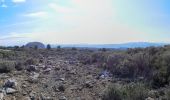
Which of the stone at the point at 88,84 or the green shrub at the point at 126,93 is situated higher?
the green shrub at the point at 126,93

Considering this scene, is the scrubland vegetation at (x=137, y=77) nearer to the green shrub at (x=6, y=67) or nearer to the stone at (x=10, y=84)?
the green shrub at (x=6, y=67)

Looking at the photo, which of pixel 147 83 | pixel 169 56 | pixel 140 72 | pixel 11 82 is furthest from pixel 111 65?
pixel 11 82

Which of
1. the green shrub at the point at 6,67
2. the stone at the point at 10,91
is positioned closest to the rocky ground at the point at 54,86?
the stone at the point at 10,91

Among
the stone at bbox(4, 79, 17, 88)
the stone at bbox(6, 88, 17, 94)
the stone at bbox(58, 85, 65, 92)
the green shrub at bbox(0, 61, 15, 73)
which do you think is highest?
the green shrub at bbox(0, 61, 15, 73)

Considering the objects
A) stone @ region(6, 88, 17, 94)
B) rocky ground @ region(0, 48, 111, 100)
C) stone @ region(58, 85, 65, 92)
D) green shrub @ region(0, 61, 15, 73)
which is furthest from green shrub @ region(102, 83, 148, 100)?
green shrub @ region(0, 61, 15, 73)

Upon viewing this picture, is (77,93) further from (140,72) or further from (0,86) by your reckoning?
(140,72)

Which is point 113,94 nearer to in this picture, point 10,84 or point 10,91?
point 10,91

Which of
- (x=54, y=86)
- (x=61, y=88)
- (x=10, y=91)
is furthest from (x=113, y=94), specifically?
(x=10, y=91)

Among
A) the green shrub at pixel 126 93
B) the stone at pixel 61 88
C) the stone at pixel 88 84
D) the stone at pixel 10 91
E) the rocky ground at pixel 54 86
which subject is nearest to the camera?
the green shrub at pixel 126 93

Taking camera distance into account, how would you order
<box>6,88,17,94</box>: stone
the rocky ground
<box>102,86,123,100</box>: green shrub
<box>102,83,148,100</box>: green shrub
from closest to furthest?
1. <box>102,83,148,100</box>: green shrub
2. <box>102,86,123,100</box>: green shrub
3. <box>6,88,17,94</box>: stone
4. the rocky ground

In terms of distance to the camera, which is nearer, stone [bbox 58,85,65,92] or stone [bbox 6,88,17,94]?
stone [bbox 6,88,17,94]

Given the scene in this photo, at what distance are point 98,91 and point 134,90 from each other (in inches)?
100

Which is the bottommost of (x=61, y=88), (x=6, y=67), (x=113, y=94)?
(x=61, y=88)

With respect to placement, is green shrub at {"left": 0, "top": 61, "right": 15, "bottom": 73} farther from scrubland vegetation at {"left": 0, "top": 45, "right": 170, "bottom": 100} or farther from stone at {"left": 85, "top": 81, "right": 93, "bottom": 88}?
stone at {"left": 85, "top": 81, "right": 93, "bottom": 88}
